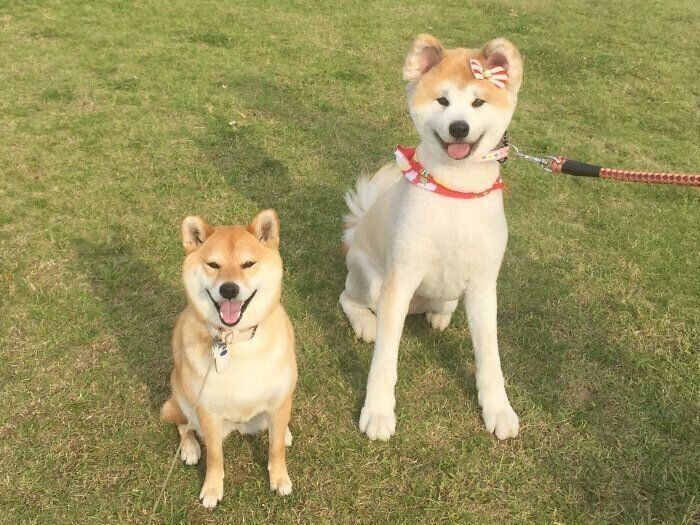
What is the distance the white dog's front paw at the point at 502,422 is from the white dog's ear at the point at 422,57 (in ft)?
5.76

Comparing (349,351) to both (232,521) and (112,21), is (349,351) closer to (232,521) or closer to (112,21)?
(232,521)

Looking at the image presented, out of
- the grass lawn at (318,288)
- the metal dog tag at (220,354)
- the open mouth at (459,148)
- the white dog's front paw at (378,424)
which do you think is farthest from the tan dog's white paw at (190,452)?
the open mouth at (459,148)

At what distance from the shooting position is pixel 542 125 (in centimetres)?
692

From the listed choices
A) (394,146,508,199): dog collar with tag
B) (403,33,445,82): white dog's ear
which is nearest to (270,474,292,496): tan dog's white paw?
(394,146,508,199): dog collar with tag

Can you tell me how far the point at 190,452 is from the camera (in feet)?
9.57

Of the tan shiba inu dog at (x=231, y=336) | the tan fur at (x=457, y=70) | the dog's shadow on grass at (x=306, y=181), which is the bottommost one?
the dog's shadow on grass at (x=306, y=181)

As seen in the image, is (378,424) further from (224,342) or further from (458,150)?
(458,150)

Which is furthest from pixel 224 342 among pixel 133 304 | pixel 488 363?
pixel 133 304

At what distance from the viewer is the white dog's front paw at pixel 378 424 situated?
312 centimetres

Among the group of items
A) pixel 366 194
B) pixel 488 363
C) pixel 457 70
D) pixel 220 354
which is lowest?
pixel 488 363

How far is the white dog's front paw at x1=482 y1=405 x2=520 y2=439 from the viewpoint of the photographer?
3135mm

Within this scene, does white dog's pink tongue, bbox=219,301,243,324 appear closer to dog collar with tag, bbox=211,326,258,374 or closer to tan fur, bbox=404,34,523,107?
dog collar with tag, bbox=211,326,258,374

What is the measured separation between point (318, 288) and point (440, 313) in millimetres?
907

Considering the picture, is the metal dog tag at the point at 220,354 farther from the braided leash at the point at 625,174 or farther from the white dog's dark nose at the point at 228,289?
the braided leash at the point at 625,174
